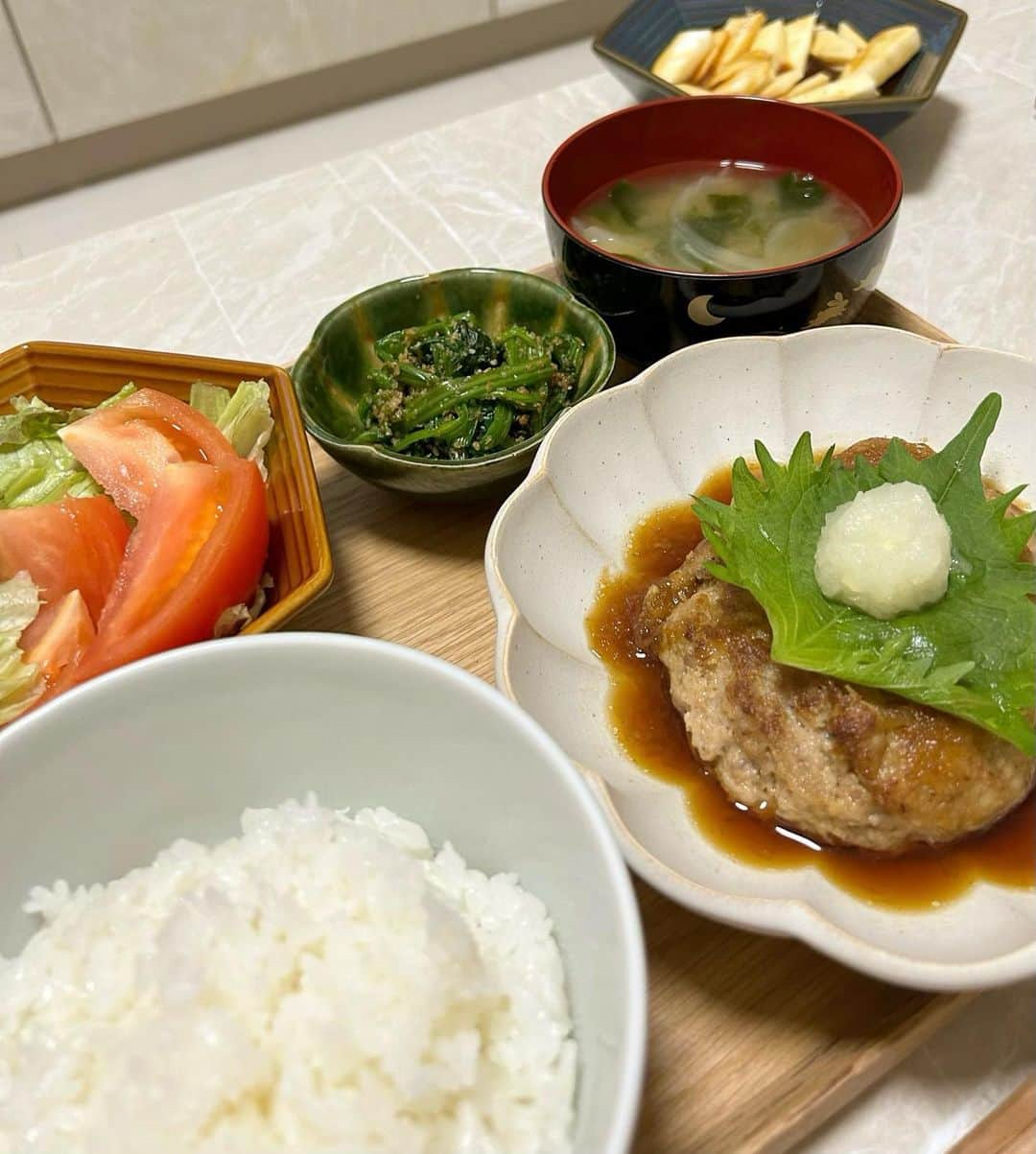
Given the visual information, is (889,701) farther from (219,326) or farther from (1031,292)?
(219,326)

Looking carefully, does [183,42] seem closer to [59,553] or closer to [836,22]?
[836,22]

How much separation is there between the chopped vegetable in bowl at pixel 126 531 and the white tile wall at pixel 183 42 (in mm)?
2092

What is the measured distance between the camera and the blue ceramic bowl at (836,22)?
3.05 metres

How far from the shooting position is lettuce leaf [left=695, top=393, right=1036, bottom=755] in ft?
5.09

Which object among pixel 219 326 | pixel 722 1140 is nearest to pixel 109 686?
pixel 722 1140

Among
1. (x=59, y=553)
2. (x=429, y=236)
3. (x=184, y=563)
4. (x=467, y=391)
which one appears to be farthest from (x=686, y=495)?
(x=429, y=236)

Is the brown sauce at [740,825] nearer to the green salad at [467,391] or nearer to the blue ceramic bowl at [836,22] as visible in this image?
the green salad at [467,391]

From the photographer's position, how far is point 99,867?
143 cm

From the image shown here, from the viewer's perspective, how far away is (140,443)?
202 cm

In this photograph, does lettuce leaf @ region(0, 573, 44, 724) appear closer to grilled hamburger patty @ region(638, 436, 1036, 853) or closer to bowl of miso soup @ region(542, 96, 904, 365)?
grilled hamburger patty @ region(638, 436, 1036, 853)

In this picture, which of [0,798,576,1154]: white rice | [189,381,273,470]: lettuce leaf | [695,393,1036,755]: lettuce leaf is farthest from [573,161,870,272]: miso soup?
[0,798,576,1154]: white rice

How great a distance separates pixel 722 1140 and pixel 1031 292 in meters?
2.51

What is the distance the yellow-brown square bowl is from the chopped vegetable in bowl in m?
0.04

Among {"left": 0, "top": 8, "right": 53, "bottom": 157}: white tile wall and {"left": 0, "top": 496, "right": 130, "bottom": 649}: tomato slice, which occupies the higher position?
{"left": 0, "top": 8, "right": 53, "bottom": 157}: white tile wall
